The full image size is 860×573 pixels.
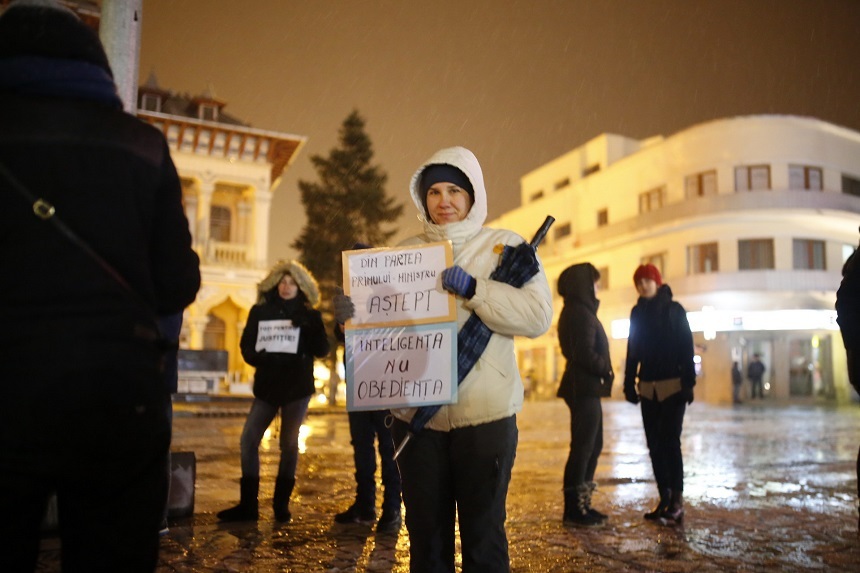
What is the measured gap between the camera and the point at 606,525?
18.9 feet

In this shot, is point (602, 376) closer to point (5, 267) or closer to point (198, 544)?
point (198, 544)

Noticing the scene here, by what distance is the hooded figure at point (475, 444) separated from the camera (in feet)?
9.57

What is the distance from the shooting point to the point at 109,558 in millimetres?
1806

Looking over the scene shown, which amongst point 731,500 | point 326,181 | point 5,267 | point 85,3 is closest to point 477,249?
point 5,267

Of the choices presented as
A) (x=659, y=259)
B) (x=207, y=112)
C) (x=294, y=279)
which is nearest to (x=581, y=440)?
(x=294, y=279)

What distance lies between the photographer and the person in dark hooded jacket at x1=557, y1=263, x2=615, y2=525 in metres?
5.83

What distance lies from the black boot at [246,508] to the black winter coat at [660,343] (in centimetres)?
294

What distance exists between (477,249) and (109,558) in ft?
6.30

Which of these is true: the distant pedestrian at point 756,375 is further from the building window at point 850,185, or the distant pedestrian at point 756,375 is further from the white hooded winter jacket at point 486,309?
the white hooded winter jacket at point 486,309

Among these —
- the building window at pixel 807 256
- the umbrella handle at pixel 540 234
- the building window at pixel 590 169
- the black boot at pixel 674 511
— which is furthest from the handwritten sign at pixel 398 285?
the building window at pixel 590 169

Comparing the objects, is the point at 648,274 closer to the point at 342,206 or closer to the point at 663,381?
the point at 663,381

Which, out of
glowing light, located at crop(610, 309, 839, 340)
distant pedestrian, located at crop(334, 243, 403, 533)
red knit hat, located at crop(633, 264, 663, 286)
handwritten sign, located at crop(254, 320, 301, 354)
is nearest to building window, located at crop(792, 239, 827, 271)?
glowing light, located at crop(610, 309, 839, 340)

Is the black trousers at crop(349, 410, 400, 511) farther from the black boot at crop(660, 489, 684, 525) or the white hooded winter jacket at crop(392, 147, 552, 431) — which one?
the white hooded winter jacket at crop(392, 147, 552, 431)

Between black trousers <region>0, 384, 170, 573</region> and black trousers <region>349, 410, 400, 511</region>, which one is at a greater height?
black trousers <region>0, 384, 170, 573</region>
